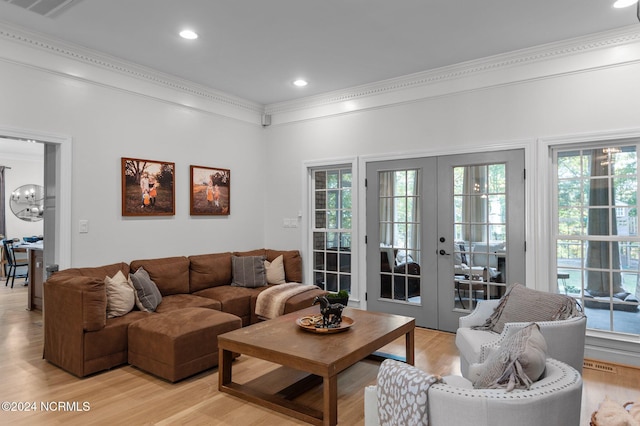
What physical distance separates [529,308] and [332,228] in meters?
3.07

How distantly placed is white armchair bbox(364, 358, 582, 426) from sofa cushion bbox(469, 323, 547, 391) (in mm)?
41

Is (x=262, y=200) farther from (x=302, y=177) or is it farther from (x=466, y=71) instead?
(x=466, y=71)

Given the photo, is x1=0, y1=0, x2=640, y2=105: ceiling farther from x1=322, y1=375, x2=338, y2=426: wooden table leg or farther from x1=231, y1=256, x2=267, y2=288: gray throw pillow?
x1=322, y1=375, x2=338, y2=426: wooden table leg

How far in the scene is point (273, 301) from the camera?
4.38m

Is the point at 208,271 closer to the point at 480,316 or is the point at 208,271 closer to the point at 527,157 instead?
the point at 480,316

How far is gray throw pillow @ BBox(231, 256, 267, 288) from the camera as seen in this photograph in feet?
16.3

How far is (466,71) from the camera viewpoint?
4426mm

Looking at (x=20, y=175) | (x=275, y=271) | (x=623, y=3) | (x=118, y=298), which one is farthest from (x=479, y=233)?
(x=20, y=175)

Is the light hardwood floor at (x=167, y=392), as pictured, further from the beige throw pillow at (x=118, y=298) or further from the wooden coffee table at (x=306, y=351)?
the beige throw pillow at (x=118, y=298)

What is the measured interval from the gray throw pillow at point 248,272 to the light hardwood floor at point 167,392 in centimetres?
135

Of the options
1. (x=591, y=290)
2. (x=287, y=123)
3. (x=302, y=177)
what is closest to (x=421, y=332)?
(x=591, y=290)

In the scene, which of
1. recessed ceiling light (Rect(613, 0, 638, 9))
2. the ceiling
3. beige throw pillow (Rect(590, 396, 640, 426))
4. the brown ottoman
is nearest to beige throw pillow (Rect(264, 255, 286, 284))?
the brown ottoman

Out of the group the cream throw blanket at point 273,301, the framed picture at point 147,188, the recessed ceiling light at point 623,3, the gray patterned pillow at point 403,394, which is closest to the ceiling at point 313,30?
the recessed ceiling light at point 623,3

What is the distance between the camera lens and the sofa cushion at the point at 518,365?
159 centimetres
